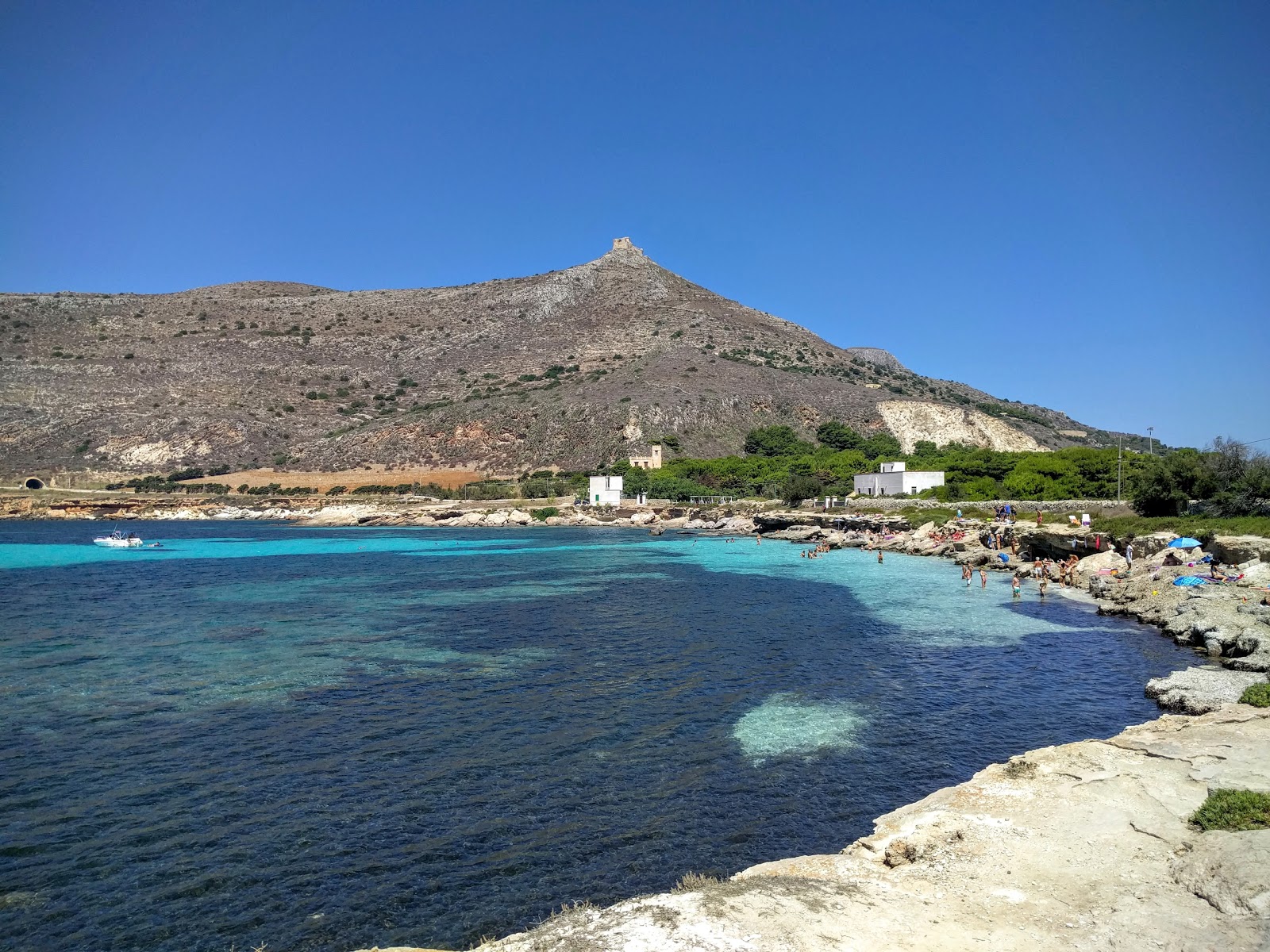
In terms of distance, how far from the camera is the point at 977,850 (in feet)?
27.7

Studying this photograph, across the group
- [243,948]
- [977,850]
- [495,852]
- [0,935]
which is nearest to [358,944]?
[243,948]

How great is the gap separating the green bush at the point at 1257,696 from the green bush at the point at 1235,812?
222 inches

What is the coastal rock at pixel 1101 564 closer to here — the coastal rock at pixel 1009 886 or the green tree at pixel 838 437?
the coastal rock at pixel 1009 886

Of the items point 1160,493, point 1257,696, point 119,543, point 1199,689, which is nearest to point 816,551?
point 1160,493

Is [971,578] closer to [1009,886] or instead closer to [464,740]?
[464,740]

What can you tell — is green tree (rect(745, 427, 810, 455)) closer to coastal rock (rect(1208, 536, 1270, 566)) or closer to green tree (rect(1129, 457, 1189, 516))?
green tree (rect(1129, 457, 1189, 516))

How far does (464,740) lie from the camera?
14.6m

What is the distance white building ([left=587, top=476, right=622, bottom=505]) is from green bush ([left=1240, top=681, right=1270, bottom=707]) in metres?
76.2

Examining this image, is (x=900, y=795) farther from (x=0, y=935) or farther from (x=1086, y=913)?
(x=0, y=935)

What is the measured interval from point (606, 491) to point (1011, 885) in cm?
8302

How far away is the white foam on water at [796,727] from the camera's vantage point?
559 inches

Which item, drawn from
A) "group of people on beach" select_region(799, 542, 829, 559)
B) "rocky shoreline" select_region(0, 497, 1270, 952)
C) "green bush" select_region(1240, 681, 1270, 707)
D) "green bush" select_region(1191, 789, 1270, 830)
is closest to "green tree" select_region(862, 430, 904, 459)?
"group of people on beach" select_region(799, 542, 829, 559)

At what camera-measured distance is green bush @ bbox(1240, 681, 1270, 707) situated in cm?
1327

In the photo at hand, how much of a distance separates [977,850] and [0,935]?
10.4m
